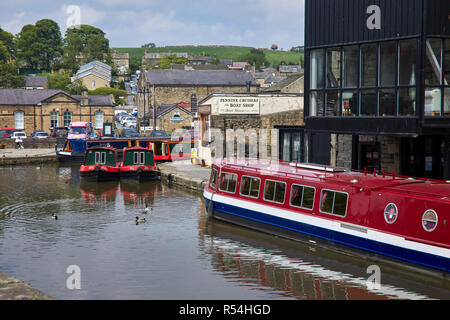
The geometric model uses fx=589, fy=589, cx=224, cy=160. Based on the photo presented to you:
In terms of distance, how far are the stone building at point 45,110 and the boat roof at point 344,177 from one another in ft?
146

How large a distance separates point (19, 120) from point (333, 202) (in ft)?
172

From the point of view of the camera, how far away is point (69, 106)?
6178 cm

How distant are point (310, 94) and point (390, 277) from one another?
27.2 ft

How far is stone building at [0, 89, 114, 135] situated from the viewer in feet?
200

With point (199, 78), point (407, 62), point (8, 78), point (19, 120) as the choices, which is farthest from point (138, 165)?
point (8, 78)

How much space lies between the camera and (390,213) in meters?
13.5

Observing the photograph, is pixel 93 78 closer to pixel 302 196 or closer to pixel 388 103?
pixel 388 103

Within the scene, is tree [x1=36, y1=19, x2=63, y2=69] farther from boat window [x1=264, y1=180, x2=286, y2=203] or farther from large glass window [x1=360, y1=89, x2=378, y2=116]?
boat window [x1=264, y1=180, x2=286, y2=203]

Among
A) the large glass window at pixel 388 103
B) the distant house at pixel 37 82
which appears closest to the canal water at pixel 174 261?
the large glass window at pixel 388 103

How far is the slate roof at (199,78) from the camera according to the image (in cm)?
7331

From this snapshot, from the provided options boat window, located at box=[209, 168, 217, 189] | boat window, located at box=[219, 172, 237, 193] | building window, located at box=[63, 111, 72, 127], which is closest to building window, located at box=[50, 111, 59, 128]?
building window, located at box=[63, 111, 72, 127]

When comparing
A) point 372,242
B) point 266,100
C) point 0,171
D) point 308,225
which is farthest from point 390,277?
point 0,171

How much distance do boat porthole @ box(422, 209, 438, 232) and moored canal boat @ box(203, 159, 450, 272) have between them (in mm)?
13

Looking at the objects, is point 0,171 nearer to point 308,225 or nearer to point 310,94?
point 310,94
